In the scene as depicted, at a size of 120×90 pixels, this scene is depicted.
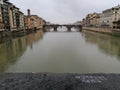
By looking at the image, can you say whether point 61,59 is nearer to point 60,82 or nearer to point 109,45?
point 60,82

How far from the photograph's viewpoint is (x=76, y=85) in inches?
198

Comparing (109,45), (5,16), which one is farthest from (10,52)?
(5,16)

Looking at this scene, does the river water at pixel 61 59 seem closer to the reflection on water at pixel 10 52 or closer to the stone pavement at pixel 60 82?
the reflection on water at pixel 10 52

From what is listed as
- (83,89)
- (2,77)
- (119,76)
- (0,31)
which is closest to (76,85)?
(83,89)

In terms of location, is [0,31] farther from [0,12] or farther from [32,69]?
[32,69]

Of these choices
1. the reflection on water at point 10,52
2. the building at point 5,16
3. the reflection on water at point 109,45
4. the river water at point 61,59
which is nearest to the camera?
the river water at point 61,59

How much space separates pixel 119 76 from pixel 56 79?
2683mm

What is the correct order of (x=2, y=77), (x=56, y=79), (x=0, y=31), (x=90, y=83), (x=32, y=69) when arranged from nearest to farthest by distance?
(x=90, y=83), (x=56, y=79), (x=2, y=77), (x=32, y=69), (x=0, y=31)

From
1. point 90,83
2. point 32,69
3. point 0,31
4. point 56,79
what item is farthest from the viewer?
point 0,31

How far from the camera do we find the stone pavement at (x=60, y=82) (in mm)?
4871

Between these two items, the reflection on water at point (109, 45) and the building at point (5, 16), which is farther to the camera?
the building at point (5, 16)

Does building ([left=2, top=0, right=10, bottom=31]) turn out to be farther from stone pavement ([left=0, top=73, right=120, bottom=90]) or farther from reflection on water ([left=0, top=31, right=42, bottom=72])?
stone pavement ([left=0, top=73, right=120, bottom=90])

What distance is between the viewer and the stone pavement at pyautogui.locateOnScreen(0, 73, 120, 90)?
4.87 m

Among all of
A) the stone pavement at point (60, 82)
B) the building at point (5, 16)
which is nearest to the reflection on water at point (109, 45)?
the stone pavement at point (60, 82)
